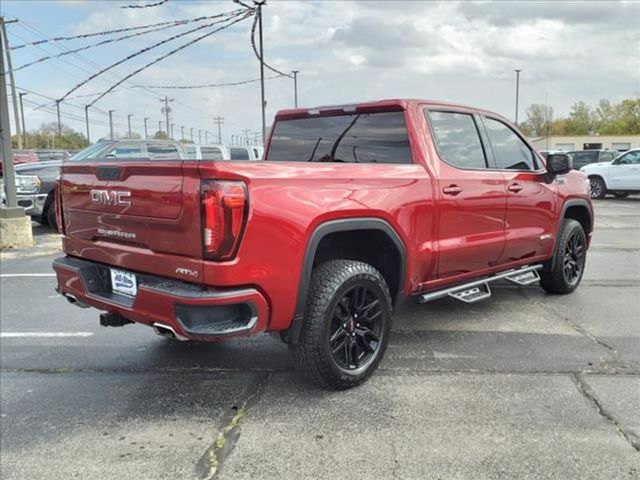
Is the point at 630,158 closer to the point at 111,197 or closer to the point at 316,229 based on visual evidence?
the point at 316,229

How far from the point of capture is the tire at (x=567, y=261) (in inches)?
235

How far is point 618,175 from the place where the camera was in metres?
19.3

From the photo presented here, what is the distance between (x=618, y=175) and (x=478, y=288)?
55.7 feet

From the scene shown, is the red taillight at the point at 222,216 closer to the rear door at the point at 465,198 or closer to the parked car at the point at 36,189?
the rear door at the point at 465,198

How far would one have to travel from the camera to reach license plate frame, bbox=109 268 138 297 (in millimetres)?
3443

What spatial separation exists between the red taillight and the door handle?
1.82 meters

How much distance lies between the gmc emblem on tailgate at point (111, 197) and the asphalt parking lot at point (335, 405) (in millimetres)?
1272

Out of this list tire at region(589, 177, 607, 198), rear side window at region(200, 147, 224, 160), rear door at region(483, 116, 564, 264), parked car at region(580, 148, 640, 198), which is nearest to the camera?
rear door at region(483, 116, 564, 264)

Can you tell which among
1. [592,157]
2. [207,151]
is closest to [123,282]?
[207,151]

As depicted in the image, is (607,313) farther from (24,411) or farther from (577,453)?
(24,411)

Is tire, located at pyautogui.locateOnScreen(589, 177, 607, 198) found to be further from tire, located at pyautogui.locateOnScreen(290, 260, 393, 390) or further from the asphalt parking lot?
tire, located at pyautogui.locateOnScreen(290, 260, 393, 390)

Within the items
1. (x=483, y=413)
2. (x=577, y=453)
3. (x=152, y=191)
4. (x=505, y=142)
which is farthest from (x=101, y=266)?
(x=505, y=142)

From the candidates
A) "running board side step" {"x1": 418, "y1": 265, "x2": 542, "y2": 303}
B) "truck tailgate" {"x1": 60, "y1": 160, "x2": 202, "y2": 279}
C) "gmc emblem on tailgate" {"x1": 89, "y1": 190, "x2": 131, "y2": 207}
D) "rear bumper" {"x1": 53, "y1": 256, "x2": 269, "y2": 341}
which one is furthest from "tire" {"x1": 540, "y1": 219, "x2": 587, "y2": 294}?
"gmc emblem on tailgate" {"x1": 89, "y1": 190, "x2": 131, "y2": 207}

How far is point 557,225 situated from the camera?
580 cm
